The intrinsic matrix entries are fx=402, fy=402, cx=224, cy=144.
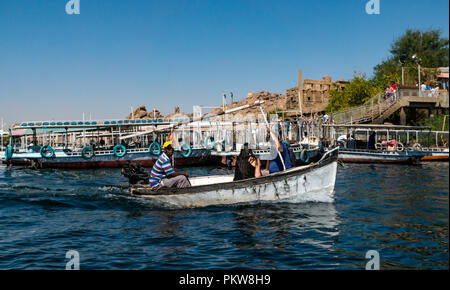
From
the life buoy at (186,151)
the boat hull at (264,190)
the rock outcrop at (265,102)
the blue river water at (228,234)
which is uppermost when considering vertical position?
the rock outcrop at (265,102)

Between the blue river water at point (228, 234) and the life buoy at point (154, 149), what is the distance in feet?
61.4

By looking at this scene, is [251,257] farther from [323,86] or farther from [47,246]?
[323,86]

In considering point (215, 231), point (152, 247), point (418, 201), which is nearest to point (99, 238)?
point (152, 247)

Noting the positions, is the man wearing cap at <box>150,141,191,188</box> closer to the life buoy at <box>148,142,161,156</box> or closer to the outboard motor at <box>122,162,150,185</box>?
the outboard motor at <box>122,162,150,185</box>

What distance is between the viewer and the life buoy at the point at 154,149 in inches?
1375

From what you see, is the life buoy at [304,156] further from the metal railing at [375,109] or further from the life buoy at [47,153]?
the life buoy at [47,153]

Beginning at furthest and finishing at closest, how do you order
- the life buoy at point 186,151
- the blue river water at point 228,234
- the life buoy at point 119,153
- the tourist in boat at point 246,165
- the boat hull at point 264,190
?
the life buoy at point 186,151 < the life buoy at point 119,153 < the tourist in boat at point 246,165 < the boat hull at point 264,190 < the blue river water at point 228,234

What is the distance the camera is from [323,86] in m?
74.6

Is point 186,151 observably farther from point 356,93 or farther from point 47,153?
point 356,93

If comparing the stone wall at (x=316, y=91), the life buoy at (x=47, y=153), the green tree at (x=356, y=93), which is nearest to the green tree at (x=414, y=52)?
the green tree at (x=356, y=93)

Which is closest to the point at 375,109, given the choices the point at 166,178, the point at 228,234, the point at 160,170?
the point at 166,178

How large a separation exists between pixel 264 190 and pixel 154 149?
75.4 ft

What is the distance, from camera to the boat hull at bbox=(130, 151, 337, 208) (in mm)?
13406

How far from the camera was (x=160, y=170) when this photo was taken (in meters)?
13.7
